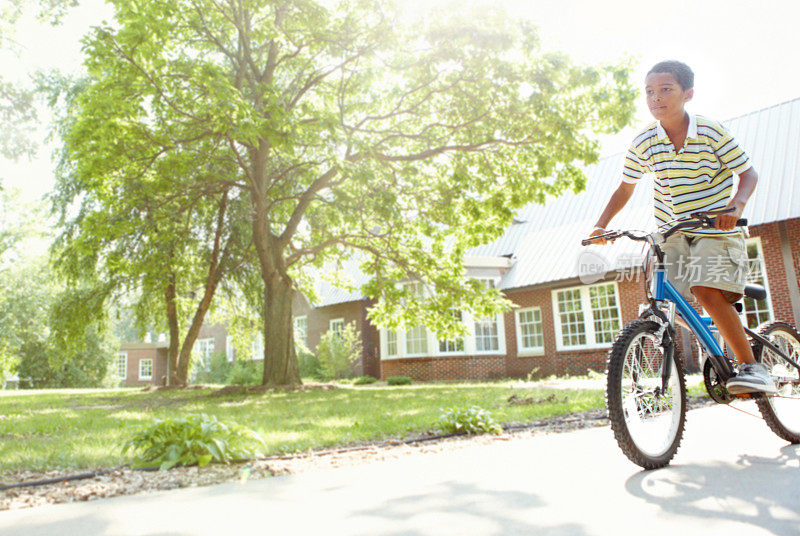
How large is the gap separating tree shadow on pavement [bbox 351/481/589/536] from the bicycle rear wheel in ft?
6.11

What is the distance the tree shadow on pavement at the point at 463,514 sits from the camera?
2.11 m

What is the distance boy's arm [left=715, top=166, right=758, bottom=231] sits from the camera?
9.28 feet

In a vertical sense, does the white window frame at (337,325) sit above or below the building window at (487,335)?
above

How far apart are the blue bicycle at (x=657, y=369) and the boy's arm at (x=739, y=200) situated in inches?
3.8

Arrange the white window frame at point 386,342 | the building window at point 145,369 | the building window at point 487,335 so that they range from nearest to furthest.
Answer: the building window at point 487,335
the white window frame at point 386,342
the building window at point 145,369

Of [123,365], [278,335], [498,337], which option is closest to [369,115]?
[278,335]

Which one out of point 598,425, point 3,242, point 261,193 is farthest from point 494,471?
point 3,242

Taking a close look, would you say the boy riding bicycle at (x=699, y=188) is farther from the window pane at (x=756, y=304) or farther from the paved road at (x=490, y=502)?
the window pane at (x=756, y=304)

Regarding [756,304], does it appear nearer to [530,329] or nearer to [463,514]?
[530,329]

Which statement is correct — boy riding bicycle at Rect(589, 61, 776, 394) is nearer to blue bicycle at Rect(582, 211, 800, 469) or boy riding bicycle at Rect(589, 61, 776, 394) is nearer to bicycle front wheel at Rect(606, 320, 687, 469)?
blue bicycle at Rect(582, 211, 800, 469)

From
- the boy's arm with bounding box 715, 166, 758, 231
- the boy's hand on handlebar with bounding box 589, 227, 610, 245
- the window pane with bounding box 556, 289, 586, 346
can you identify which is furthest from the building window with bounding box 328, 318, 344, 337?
the boy's arm with bounding box 715, 166, 758, 231

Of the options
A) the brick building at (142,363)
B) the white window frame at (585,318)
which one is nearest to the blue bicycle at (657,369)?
the white window frame at (585,318)

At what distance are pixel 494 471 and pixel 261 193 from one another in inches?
425

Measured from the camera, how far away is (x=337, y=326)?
25.4m
